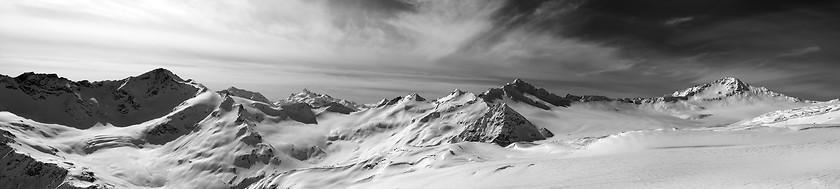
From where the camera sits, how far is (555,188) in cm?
4819

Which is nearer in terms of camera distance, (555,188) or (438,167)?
(555,188)

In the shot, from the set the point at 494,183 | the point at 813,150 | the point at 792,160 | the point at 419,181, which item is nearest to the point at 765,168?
the point at 792,160

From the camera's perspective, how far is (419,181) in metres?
73.6

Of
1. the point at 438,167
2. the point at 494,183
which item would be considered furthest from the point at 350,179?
the point at 494,183

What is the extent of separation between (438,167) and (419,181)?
50.0 ft

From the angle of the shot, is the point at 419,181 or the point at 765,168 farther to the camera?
the point at 419,181

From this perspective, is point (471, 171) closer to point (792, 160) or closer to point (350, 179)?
point (792, 160)

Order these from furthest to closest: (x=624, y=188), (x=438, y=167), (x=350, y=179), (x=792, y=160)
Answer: (x=350, y=179), (x=438, y=167), (x=792, y=160), (x=624, y=188)

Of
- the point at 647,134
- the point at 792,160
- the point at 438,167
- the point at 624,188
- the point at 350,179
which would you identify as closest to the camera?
the point at 624,188

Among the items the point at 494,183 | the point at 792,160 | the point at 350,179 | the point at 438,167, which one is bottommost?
the point at 350,179

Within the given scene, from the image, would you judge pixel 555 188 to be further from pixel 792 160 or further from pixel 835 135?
pixel 835 135

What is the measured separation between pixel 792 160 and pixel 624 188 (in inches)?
751

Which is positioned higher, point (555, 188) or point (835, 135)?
point (835, 135)

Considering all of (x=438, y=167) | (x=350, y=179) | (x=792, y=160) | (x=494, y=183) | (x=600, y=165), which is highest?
(x=792, y=160)
